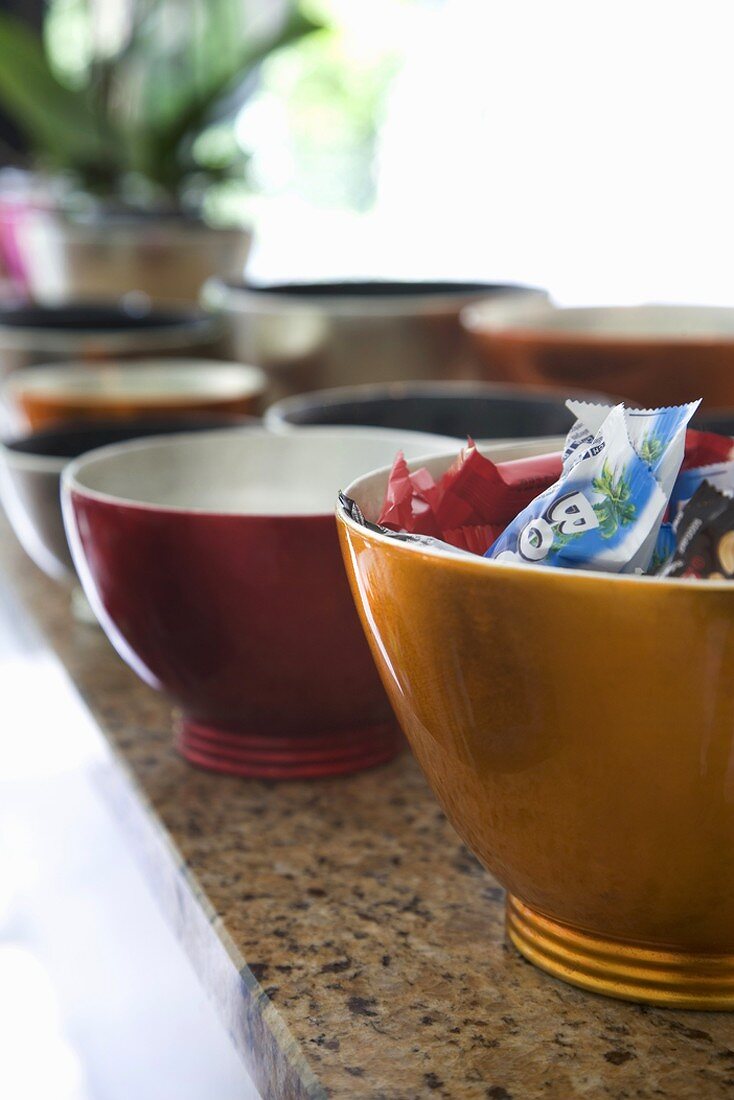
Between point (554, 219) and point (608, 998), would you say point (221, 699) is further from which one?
point (554, 219)

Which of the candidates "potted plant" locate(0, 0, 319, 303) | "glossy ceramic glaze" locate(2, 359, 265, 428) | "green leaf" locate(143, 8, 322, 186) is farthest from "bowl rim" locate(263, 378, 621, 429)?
"green leaf" locate(143, 8, 322, 186)

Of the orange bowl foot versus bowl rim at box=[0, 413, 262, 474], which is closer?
the orange bowl foot

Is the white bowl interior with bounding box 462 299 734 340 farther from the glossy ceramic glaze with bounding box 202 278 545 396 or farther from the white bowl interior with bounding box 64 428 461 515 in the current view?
the white bowl interior with bounding box 64 428 461 515

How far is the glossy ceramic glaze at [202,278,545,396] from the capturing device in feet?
2.77

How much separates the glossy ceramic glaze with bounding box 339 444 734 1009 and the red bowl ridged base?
0.55 feet

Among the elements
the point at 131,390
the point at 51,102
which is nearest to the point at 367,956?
the point at 131,390

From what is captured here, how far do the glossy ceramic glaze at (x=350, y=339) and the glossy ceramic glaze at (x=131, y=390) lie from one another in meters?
0.03

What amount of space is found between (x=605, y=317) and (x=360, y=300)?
0.16 m

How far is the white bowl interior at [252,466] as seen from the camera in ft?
1.98

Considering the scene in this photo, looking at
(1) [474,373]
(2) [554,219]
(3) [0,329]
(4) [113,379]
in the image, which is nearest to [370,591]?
(1) [474,373]

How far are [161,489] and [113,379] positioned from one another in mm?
390

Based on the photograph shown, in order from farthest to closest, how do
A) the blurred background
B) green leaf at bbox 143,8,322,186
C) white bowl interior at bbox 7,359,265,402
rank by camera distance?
1. the blurred background
2. green leaf at bbox 143,8,322,186
3. white bowl interior at bbox 7,359,265,402

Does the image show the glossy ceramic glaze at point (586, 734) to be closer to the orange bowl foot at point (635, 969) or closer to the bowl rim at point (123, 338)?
the orange bowl foot at point (635, 969)

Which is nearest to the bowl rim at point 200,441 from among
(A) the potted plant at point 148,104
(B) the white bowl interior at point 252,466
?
(B) the white bowl interior at point 252,466
